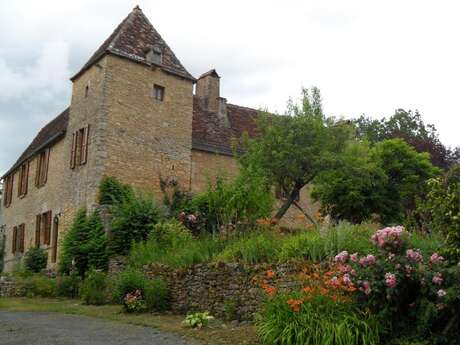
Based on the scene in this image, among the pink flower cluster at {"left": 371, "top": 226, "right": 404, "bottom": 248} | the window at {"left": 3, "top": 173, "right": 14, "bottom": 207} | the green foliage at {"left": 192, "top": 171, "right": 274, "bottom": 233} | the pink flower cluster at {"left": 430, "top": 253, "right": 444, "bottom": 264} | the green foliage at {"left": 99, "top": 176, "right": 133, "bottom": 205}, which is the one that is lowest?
the pink flower cluster at {"left": 430, "top": 253, "right": 444, "bottom": 264}

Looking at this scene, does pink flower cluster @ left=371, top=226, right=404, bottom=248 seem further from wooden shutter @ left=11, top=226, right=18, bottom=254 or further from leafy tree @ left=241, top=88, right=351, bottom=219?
wooden shutter @ left=11, top=226, right=18, bottom=254

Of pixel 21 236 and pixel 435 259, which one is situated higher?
pixel 21 236

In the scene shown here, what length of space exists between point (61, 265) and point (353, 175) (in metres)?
10.5

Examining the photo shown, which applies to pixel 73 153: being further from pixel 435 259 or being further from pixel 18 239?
pixel 435 259

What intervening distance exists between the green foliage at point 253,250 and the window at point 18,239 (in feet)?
57.8

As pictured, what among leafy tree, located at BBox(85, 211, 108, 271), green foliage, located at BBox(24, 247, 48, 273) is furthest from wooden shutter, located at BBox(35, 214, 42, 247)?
leafy tree, located at BBox(85, 211, 108, 271)

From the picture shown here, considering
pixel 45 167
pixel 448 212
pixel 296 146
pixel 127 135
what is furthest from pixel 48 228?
pixel 448 212

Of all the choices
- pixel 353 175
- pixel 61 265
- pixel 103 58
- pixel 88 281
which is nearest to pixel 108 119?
pixel 103 58

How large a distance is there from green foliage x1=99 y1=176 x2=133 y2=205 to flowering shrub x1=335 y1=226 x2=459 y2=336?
12.6m

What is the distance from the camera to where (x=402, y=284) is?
7602mm

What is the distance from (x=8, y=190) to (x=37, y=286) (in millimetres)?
14476

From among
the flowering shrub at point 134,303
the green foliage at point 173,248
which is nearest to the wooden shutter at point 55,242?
the green foliage at point 173,248

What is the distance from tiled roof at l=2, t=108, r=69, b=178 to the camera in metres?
25.0

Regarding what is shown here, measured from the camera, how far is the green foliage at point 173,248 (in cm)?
1232
